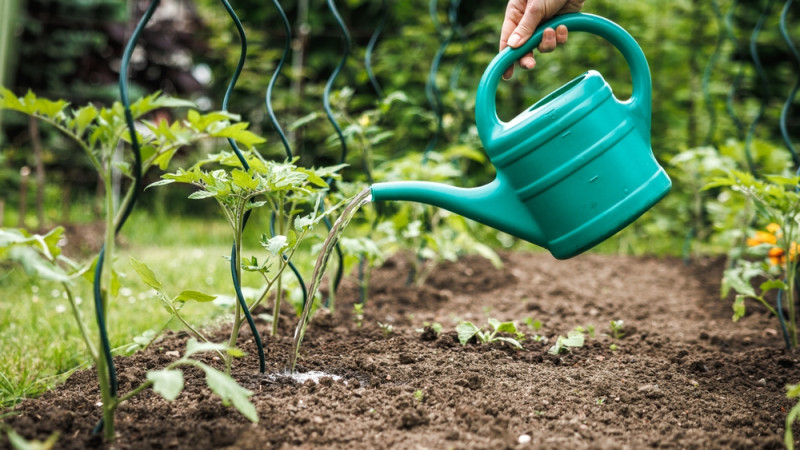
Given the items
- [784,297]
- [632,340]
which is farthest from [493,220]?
[784,297]

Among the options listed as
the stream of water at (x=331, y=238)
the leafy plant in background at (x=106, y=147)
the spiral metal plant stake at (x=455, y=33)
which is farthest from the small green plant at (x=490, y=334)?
the spiral metal plant stake at (x=455, y=33)

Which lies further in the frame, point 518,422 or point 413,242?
point 413,242

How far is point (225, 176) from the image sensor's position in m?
1.30

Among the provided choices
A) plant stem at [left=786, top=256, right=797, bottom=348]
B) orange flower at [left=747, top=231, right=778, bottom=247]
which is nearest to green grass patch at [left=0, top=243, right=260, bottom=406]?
plant stem at [left=786, top=256, right=797, bottom=348]

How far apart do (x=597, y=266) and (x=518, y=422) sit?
1.94 m

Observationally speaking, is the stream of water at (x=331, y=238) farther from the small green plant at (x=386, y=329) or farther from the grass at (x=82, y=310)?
the small green plant at (x=386, y=329)

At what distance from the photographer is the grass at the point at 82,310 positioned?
1.71m

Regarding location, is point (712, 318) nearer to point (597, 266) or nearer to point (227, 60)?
point (597, 266)

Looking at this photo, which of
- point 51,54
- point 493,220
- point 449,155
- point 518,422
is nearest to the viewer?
point 518,422

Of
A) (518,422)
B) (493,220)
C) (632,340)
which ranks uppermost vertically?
(493,220)

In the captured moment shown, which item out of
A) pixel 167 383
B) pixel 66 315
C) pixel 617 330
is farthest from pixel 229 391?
pixel 66 315

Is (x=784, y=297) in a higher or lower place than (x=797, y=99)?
higher

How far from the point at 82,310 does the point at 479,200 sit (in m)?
1.82

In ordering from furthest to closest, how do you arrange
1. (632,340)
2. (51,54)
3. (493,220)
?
(51,54)
(632,340)
(493,220)
